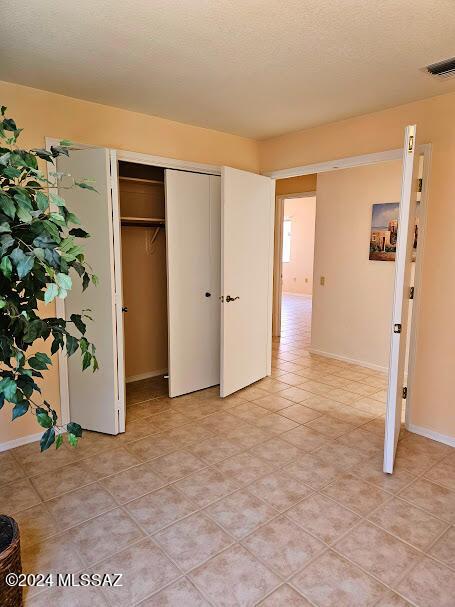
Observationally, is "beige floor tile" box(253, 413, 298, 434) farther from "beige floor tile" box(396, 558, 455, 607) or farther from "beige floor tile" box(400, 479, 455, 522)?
"beige floor tile" box(396, 558, 455, 607)

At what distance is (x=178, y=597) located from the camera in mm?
1689

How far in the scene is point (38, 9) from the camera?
6.12 feet

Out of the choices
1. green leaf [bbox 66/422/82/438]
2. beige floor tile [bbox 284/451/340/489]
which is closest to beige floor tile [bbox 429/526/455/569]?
beige floor tile [bbox 284/451/340/489]

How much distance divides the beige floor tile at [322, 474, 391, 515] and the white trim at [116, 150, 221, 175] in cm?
283

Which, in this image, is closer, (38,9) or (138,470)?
(38,9)

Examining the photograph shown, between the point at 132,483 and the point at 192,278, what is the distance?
193 centimetres

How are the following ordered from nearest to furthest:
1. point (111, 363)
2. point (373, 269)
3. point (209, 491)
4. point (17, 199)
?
point (17, 199) < point (209, 491) < point (111, 363) < point (373, 269)

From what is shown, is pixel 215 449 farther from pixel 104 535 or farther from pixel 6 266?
pixel 6 266

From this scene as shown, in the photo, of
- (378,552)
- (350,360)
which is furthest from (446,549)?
(350,360)

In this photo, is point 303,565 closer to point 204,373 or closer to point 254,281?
point 204,373

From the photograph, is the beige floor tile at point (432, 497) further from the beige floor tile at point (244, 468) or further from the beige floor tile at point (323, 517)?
the beige floor tile at point (244, 468)

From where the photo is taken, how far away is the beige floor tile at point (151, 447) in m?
2.84

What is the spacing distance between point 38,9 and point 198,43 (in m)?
0.77

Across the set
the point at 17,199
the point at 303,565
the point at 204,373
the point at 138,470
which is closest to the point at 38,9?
the point at 17,199
